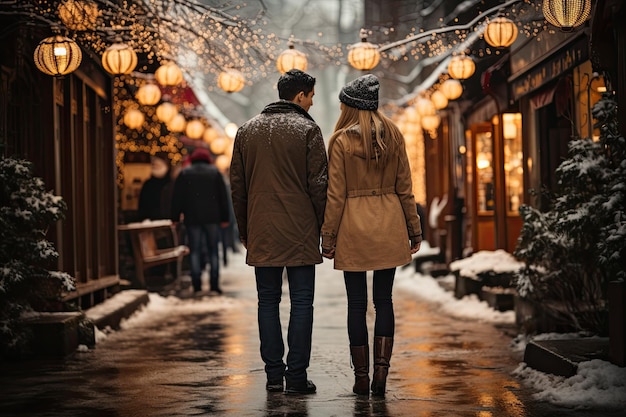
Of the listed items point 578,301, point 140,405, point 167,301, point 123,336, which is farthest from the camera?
point 167,301

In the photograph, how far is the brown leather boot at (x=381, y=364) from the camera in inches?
320

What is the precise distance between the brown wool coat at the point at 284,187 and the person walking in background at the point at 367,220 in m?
0.21

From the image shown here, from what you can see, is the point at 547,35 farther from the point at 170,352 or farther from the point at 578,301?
the point at 170,352

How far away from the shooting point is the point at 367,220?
26.7 feet

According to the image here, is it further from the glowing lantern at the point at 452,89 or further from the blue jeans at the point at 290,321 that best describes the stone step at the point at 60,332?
the glowing lantern at the point at 452,89

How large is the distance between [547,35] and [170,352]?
748 cm

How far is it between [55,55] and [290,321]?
5.09 metres

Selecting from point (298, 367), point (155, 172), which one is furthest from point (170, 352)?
point (155, 172)

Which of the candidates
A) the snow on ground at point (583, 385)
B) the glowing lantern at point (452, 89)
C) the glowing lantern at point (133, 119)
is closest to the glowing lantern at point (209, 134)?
the glowing lantern at point (133, 119)

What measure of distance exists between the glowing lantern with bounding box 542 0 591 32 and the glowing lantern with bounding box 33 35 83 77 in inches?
186

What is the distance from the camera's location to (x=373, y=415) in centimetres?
733

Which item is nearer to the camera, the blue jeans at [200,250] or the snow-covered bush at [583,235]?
the snow-covered bush at [583,235]

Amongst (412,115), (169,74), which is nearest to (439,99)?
(412,115)

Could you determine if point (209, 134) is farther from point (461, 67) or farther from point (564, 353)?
point (564, 353)
